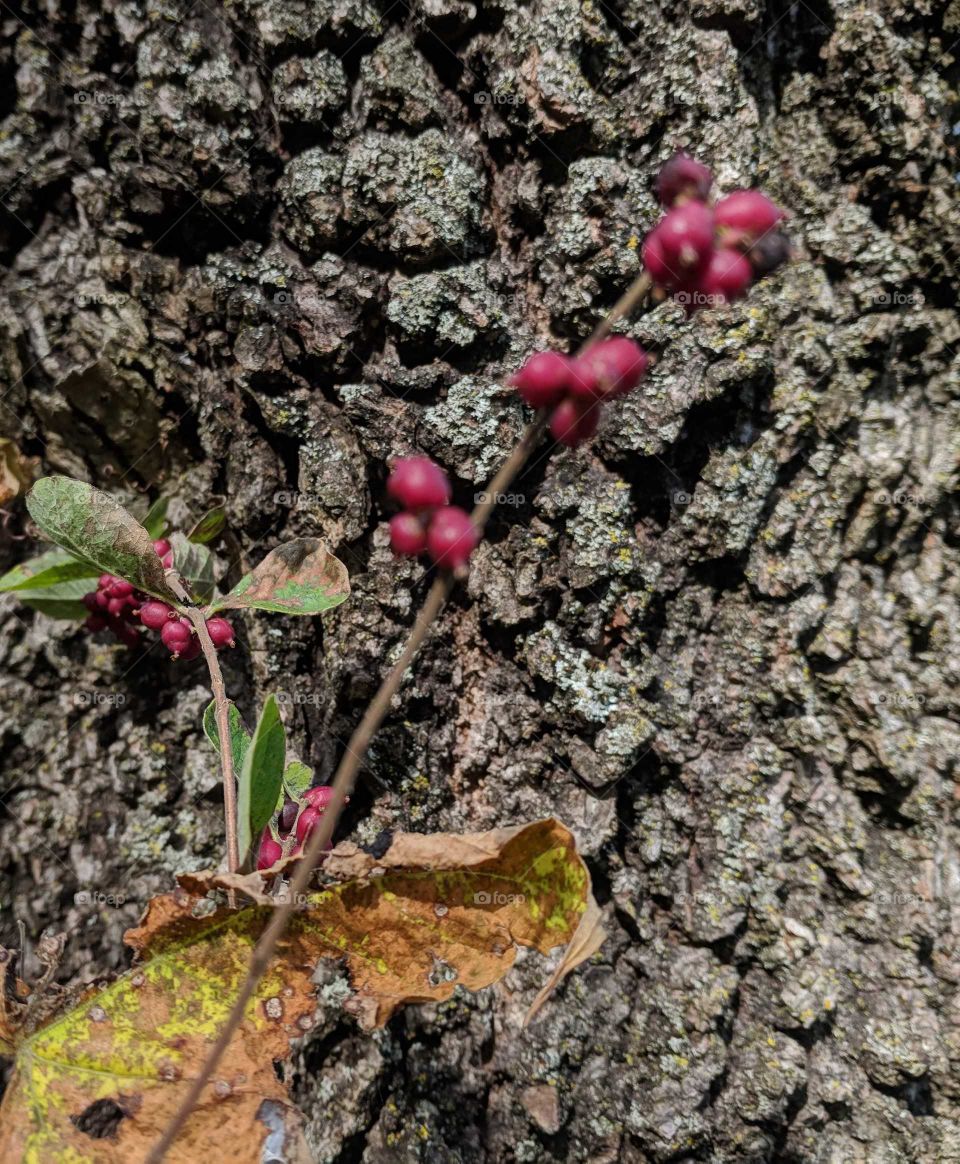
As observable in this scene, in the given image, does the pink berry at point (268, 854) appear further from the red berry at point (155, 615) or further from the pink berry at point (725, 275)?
the pink berry at point (725, 275)

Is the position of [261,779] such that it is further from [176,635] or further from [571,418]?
[571,418]

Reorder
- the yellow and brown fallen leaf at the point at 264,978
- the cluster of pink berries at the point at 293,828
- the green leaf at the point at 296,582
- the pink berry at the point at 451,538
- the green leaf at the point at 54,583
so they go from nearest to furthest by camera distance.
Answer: the pink berry at the point at 451,538 < the yellow and brown fallen leaf at the point at 264,978 < the cluster of pink berries at the point at 293,828 < the green leaf at the point at 296,582 < the green leaf at the point at 54,583

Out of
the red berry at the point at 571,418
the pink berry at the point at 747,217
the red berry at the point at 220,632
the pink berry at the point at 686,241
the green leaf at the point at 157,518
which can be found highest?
the pink berry at the point at 747,217

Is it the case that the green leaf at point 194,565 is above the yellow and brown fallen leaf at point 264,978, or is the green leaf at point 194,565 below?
above

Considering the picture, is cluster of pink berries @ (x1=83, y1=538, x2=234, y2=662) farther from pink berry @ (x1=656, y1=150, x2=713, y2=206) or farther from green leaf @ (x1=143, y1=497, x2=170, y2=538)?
pink berry @ (x1=656, y1=150, x2=713, y2=206)

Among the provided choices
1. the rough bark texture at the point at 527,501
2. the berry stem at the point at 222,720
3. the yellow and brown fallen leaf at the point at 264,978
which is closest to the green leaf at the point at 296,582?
the berry stem at the point at 222,720

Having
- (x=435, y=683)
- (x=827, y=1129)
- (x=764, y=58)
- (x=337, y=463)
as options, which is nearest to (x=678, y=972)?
(x=827, y=1129)
